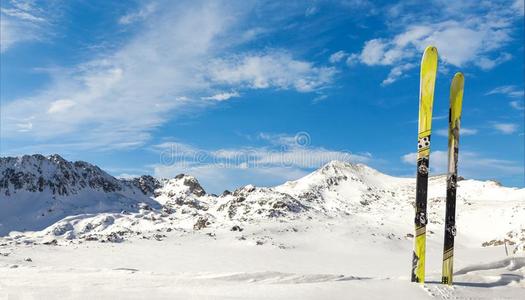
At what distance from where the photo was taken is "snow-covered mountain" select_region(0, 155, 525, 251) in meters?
42.4

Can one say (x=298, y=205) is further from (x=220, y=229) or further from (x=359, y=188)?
(x=359, y=188)

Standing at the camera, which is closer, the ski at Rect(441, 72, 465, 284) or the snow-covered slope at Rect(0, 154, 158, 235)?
the ski at Rect(441, 72, 465, 284)

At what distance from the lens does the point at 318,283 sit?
12547 mm

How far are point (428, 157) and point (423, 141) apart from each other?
0.53 m

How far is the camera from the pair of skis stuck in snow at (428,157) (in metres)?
14.5

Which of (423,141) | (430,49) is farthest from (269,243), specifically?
(430,49)

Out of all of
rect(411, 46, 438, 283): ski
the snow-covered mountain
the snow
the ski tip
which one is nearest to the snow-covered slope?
the snow-covered mountain

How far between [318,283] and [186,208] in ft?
151

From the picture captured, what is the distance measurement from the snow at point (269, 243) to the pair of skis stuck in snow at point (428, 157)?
0.72 m

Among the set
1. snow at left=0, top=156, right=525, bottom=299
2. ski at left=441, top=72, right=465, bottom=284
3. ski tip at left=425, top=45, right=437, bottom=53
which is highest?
ski tip at left=425, top=45, right=437, bottom=53

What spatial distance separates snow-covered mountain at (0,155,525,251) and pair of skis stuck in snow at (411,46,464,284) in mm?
23580

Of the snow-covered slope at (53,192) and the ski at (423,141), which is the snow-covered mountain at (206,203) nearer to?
the snow-covered slope at (53,192)

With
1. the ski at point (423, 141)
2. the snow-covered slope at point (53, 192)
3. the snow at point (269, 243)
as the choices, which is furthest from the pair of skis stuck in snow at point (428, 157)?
the snow-covered slope at point (53, 192)

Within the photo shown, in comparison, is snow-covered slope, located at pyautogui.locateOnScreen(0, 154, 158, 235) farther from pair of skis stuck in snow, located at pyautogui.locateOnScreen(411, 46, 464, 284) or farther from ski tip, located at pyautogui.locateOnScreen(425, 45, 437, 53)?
ski tip, located at pyautogui.locateOnScreen(425, 45, 437, 53)
